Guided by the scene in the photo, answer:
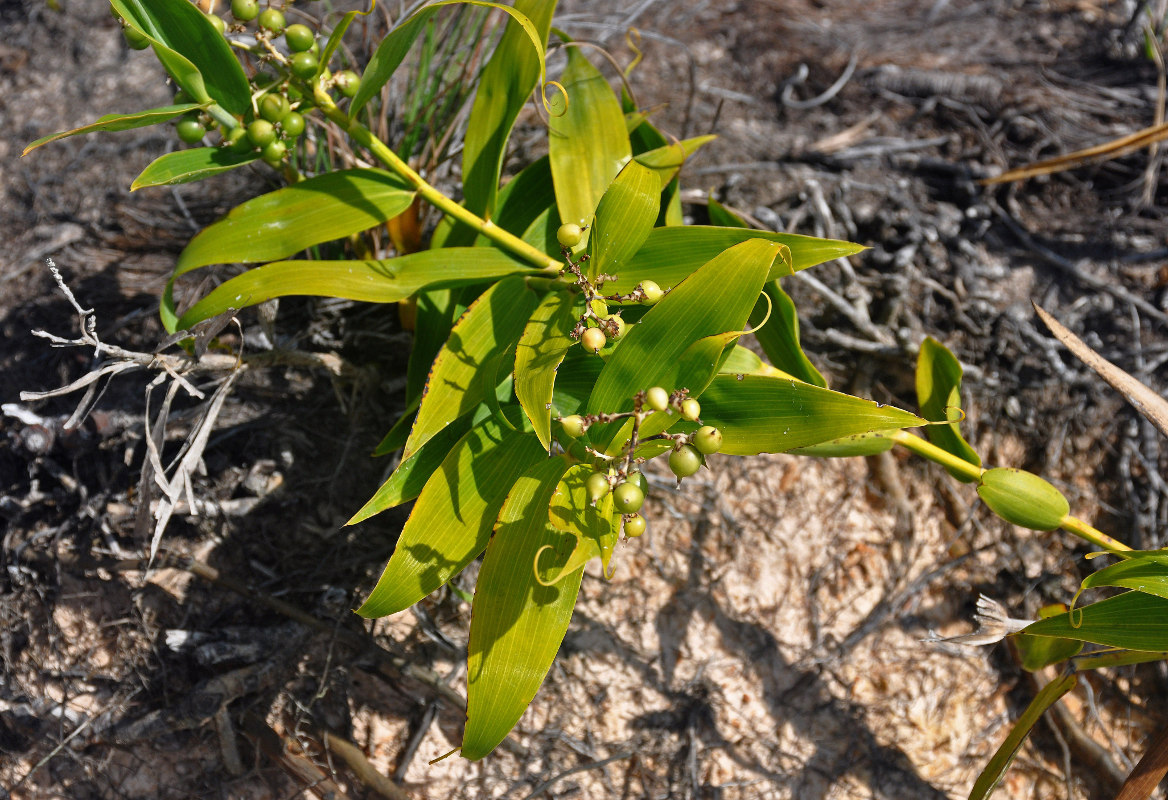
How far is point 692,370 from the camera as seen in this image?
106 centimetres

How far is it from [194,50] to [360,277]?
44 centimetres

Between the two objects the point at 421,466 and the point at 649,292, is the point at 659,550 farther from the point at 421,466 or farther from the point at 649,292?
the point at 649,292

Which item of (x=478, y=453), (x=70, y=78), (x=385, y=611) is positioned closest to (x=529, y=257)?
(x=478, y=453)

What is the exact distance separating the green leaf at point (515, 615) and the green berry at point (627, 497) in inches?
7.4

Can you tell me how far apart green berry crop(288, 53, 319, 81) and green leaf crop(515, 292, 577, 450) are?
509mm

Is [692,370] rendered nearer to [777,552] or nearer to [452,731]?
[777,552]

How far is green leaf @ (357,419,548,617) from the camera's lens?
1148 millimetres

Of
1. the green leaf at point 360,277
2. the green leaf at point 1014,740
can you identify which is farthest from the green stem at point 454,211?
the green leaf at point 1014,740

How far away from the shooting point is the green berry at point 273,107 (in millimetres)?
1170

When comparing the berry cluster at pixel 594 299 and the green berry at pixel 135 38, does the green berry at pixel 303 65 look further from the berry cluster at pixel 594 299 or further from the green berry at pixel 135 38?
the berry cluster at pixel 594 299

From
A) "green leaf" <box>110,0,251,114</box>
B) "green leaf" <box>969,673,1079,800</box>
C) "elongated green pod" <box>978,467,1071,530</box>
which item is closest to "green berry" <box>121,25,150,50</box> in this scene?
"green leaf" <box>110,0,251,114</box>

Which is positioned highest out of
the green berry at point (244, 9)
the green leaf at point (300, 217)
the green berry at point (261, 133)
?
the green berry at point (244, 9)

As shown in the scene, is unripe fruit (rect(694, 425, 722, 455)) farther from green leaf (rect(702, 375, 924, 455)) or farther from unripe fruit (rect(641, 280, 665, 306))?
unripe fruit (rect(641, 280, 665, 306))

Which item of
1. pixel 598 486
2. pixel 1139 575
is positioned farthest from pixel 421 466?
pixel 1139 575
